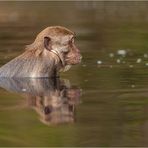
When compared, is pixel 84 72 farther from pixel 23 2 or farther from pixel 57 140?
pixel 23 2

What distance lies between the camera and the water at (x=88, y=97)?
768cm

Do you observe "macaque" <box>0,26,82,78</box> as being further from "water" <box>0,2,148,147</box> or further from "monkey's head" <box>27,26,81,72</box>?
"water" <box>0,2,148,147</box>

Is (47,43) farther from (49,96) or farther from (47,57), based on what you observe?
(49,96)

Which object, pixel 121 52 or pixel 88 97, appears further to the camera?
pixel 121 52

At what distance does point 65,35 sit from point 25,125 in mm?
3275

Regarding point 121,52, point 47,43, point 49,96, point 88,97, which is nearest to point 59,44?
point 47,43

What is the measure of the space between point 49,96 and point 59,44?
5.09 feet

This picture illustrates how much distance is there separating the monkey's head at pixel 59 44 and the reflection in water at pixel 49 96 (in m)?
0.36

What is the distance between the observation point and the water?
768 cm

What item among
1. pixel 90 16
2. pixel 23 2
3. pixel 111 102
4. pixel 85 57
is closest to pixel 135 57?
pixel 85 57

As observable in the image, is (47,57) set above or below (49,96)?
above

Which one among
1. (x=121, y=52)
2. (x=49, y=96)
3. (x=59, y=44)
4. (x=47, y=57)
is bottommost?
(x=121, y=52)

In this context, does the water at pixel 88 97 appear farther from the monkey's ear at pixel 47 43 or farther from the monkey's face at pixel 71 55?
the monkey's ear at pixel 47 43

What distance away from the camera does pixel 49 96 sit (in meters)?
9.94
